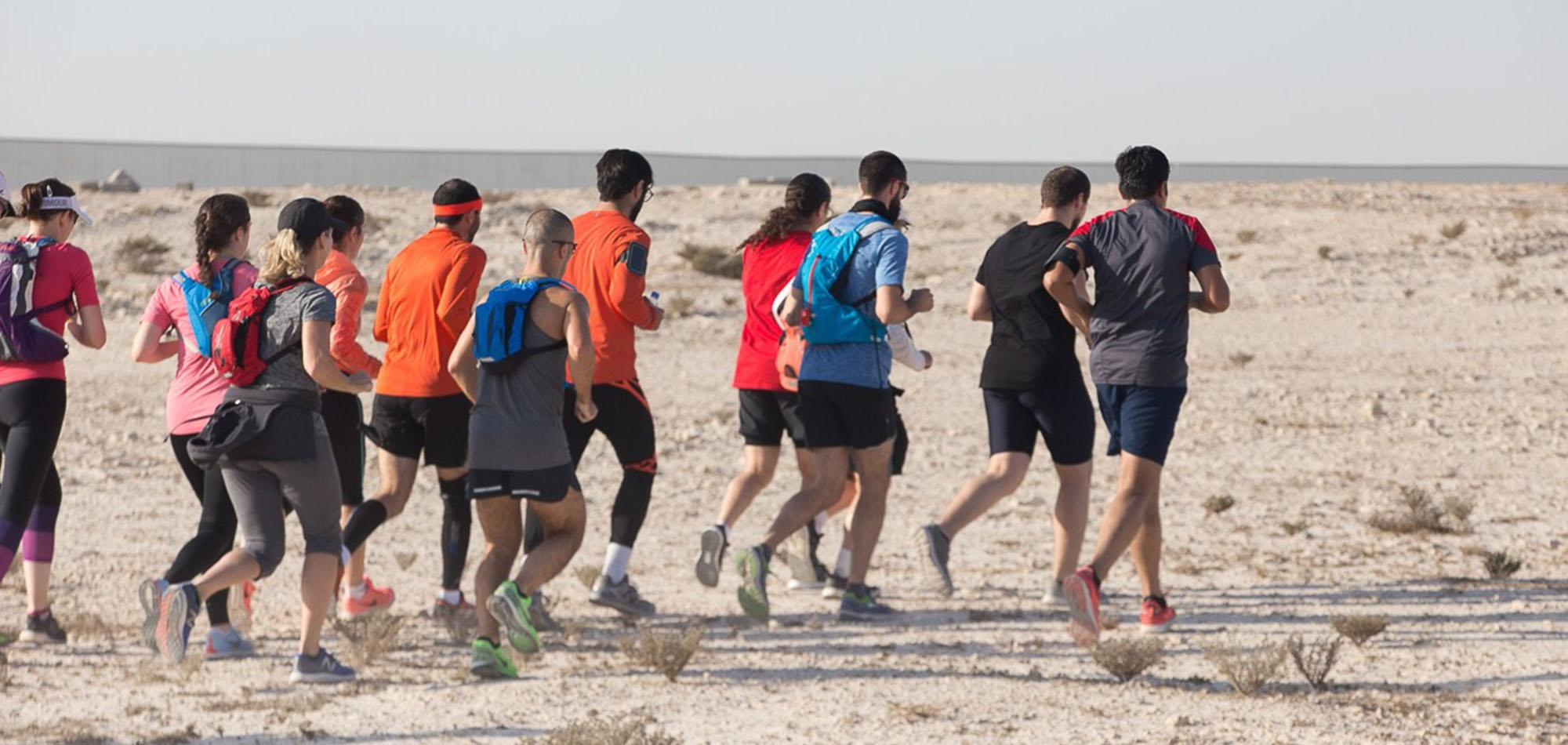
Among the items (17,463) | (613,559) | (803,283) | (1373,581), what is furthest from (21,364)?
(1373,581)

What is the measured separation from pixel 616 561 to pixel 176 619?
216cm

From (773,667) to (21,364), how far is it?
3072mm

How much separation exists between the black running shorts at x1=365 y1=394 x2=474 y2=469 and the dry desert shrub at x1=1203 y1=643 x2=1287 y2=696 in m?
2.99

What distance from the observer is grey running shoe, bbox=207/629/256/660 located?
653 centimetres

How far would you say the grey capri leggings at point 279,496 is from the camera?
5770 millimetres

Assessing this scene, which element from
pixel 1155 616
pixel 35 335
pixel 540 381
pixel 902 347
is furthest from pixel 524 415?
pixel 1155 616

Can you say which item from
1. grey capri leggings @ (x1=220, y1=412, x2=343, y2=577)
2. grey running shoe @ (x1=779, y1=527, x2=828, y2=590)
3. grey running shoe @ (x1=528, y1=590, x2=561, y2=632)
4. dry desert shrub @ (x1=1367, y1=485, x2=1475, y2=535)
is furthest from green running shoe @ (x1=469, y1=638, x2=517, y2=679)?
dry desert shrub @ (x1=1367, y1=485, x2=1475, y2=535)

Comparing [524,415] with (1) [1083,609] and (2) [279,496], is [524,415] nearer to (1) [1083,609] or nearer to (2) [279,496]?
(2) [279,496]

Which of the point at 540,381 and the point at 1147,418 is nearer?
the point at 540,381

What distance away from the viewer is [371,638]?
632cm

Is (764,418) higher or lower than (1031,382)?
lower

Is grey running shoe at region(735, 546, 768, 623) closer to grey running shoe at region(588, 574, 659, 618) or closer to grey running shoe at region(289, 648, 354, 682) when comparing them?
grey running shoe at region(588, 574, 659, 618)

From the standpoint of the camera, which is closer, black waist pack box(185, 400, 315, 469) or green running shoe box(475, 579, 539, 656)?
black waist pack box(185, 400, 315, 469)

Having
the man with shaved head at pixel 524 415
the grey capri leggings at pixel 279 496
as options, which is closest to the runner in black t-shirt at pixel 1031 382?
the man with shaved head at pixel 524 415
